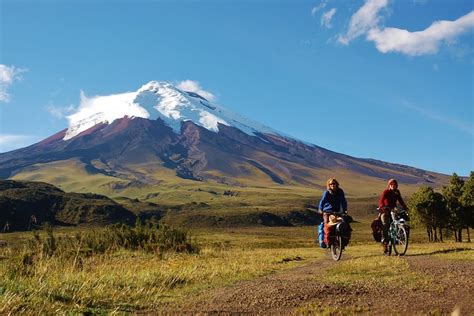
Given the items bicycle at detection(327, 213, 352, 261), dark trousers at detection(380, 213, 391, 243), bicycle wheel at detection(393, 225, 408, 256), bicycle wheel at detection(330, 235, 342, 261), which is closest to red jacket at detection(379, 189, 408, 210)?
dark trousers at detection(380, 213, 391, 243)

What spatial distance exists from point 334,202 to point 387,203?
2.43m

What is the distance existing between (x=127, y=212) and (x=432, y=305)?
16457cm

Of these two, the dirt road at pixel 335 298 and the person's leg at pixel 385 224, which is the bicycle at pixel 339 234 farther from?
the dirt road at pixel 335 298

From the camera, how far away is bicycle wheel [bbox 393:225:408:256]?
747 inches

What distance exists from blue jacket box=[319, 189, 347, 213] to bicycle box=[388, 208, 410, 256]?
225cm

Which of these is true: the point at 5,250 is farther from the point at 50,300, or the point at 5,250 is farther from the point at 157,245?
the point at 157,245

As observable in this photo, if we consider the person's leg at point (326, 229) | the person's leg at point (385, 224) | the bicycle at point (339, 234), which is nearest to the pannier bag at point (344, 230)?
the bicycle at point (339, 234)

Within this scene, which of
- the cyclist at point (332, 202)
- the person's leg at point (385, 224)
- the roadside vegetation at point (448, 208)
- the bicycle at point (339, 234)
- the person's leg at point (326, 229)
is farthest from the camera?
the roadside vegetation at point (448, 208)

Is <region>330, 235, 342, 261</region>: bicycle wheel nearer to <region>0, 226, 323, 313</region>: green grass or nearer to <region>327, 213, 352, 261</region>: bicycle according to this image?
<region>327, 213, 352, 261</region>: bicycle

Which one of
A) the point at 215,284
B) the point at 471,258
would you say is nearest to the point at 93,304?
the point at 215,284

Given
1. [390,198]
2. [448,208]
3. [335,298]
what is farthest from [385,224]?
[448,208]

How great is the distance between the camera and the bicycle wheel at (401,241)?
19.0m

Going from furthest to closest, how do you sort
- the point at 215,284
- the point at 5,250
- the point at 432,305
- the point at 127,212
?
the point at 127,212 → the point at 5,250 → the point at 215,284 → the point at 432,305

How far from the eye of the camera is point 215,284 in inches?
500
